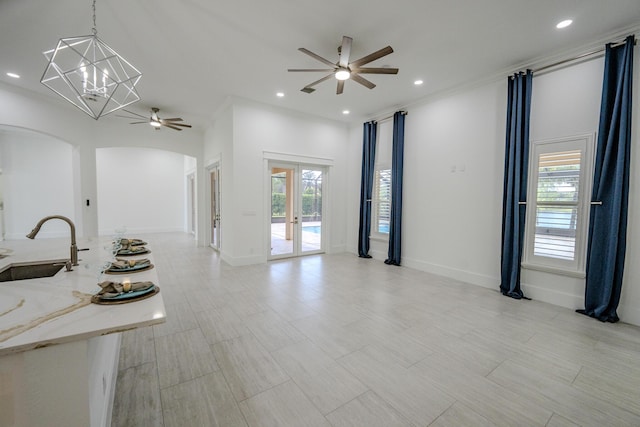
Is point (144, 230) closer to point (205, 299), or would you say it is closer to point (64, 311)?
point (205, 299)

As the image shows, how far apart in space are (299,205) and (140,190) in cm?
710

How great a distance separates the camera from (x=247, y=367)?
2236 millimetres

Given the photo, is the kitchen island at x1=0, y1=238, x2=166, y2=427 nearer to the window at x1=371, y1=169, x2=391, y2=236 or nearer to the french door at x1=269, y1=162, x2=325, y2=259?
the french door at x1=269, y1=162, x2=325, y2=259

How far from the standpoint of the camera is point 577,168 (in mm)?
3455

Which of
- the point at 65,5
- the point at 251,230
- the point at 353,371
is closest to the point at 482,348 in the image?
the point at 353,371

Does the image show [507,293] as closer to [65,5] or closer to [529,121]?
[529,121]

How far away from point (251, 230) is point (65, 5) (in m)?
4.03

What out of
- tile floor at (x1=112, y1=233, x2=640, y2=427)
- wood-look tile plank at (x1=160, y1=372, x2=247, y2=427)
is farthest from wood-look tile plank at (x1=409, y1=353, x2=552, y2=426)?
wood-look tile plank at (x1=160, y1=372, x2=247, y2=427)

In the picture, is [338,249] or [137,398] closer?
[137,398]

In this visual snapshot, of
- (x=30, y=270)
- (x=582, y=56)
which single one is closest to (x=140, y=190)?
(x=30, y=270)

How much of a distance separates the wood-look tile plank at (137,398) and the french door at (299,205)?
3.92 m

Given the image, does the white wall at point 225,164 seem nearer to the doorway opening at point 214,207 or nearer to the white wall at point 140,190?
the doorway opening at point 214,207

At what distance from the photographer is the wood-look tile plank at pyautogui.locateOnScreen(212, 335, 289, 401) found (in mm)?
2004

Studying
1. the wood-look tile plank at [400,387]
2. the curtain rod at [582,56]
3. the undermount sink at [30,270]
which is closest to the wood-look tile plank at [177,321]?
the undermount sink at [30,270]
